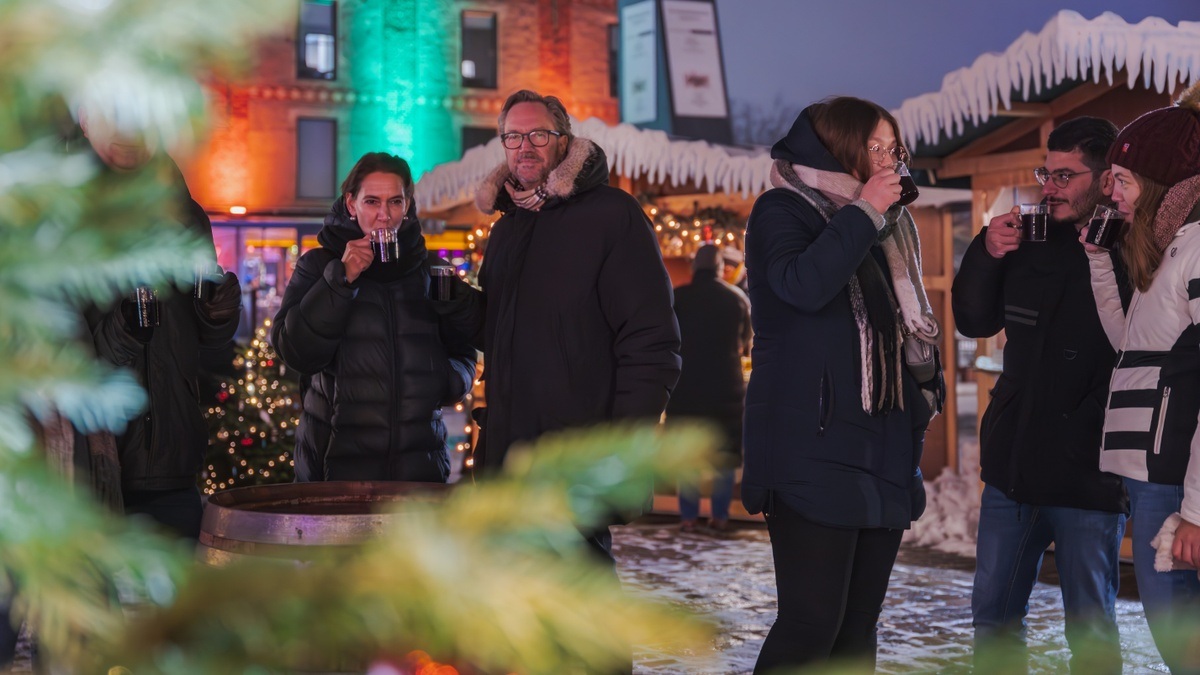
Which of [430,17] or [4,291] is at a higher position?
[430,17]

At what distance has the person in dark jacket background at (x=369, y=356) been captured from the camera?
325 cm

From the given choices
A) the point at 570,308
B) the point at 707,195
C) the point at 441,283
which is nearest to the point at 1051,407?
the point at 570,308

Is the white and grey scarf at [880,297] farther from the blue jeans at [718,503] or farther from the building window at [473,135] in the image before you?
the building window at [473,135]

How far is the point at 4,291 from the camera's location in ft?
1.49

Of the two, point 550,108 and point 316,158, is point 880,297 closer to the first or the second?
point 550,108

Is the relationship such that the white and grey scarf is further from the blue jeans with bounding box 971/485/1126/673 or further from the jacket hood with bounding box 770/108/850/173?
the blue jeans with bounding box 971/485/1126/673

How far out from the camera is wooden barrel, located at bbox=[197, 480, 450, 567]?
2.03m

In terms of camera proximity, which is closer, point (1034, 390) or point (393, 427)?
point (393, 427)

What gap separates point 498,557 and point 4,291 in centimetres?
21

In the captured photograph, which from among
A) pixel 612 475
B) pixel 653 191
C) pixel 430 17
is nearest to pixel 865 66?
pixel 653 191

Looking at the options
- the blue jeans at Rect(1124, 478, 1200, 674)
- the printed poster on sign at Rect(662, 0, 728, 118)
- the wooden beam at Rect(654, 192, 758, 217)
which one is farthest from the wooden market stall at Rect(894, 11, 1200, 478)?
the blue jeans at Rect(1124, 478, 1200, 674)

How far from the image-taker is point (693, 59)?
10.9 meters

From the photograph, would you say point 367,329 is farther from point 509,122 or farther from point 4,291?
point 4,291

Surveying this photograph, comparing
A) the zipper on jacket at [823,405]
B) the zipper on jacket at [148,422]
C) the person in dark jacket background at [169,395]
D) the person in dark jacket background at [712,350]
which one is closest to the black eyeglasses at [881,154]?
the zipper on jacket at [823,405]
